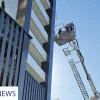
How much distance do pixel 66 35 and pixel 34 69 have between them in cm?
870

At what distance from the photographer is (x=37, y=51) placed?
98.9ft

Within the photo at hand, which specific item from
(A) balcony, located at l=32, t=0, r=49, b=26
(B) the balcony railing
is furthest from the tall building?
(B) the balcony railing

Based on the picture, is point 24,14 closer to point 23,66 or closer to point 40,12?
point 23,66

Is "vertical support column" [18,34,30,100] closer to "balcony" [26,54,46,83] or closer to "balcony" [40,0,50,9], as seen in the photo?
"balcony" [26,54,46,83]

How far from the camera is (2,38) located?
2175cm

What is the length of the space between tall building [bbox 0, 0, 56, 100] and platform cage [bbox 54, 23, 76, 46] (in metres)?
0.99

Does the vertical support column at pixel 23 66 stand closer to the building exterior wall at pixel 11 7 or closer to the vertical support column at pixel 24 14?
the vertical support column at pixel 24 14

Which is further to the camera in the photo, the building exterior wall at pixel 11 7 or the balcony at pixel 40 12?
the balcony at pixel 40 12

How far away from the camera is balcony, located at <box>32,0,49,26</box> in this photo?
32.9 meters

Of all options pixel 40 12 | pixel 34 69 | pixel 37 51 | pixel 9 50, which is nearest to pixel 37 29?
pixel 37 51

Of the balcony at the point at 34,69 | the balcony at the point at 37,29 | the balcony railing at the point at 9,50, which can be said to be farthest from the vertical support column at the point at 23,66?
the balcony at the point at 37,29

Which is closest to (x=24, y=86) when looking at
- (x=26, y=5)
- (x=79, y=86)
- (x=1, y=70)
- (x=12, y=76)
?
Answer: (x=12, y=76)

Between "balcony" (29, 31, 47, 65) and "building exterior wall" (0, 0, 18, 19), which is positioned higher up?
"building exterior wall" (0, 0, 18, 19)

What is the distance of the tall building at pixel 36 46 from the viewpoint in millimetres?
25359
